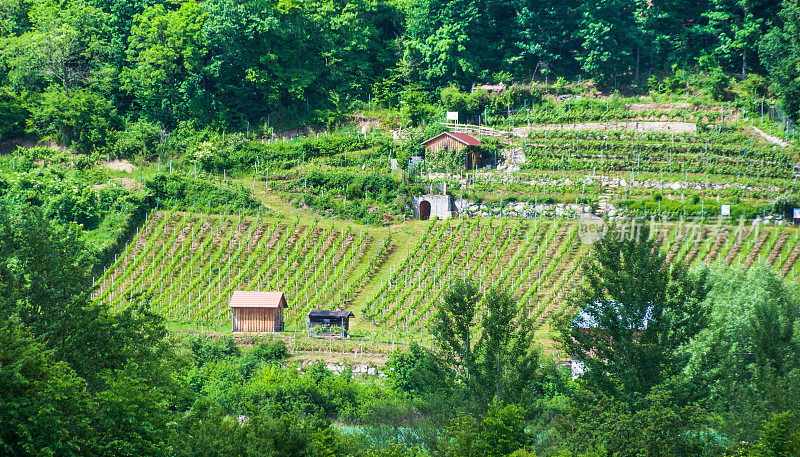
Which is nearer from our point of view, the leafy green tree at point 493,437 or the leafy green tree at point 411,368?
the leafy green tree at point 493,437

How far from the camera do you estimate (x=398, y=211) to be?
153ft

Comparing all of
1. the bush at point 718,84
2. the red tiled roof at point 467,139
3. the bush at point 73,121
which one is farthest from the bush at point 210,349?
the bush at point 718,84

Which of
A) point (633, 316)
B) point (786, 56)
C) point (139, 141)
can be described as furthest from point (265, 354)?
point (786, 56)

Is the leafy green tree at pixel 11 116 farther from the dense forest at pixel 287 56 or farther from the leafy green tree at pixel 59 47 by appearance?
the leafy green tree at pixel 59 47

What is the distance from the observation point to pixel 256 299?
38.6m

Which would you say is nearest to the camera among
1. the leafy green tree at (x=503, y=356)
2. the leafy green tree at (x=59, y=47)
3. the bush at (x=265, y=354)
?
the leafy green tree at (x=503, y=356)

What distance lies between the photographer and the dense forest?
5531 centimetres

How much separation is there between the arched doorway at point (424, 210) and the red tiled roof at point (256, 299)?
10307 mm

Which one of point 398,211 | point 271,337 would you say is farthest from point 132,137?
point 271,337

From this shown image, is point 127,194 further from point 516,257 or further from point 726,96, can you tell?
point 726,96

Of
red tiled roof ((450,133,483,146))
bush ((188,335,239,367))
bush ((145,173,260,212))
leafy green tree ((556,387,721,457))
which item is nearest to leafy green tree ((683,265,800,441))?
leafy green tree ((556,387,721,457))

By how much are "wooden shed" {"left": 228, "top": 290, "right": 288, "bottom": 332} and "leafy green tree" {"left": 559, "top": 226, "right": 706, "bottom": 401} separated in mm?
13473

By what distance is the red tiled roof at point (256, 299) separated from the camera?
38.2m

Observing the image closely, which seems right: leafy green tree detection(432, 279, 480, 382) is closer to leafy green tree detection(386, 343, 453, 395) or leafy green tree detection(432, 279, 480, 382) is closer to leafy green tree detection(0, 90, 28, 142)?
leafy green tree detection(386, 343, 453, 395)
